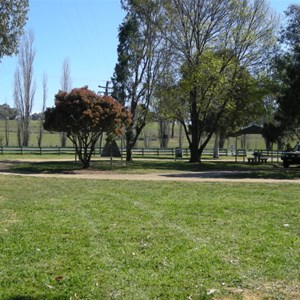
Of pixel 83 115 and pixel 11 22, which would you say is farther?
pixel 83 115

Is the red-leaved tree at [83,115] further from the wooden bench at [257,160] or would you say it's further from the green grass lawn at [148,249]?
the wooden bench at [257,160]

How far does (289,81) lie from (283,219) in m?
18.8

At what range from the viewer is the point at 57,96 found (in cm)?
2550

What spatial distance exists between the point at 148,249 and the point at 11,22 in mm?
14607

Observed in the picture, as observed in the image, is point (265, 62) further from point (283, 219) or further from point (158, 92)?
point (283, 219)

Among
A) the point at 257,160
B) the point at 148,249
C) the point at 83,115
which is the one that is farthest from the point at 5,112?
the point at 148,249

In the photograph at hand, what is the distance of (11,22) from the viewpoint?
18922 millimetres

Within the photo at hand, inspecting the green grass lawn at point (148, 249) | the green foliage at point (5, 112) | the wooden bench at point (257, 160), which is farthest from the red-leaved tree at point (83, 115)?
the green foliage at point (5, 112)

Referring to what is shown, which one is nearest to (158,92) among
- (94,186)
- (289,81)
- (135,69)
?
(135,69)

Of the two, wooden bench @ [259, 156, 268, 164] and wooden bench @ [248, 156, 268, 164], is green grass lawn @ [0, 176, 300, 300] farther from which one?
wooden bench @ [259, 156, 268, 164]

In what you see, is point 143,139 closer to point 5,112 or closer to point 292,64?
point 5,112

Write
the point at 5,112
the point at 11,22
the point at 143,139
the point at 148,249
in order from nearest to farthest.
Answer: the point at 148,249 → the point at 11,22 → the point at 143,139 → the point at 5,112

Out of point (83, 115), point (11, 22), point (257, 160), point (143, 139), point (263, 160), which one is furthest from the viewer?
point (143, 139)

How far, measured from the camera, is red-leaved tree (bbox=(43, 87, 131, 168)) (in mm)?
24859
